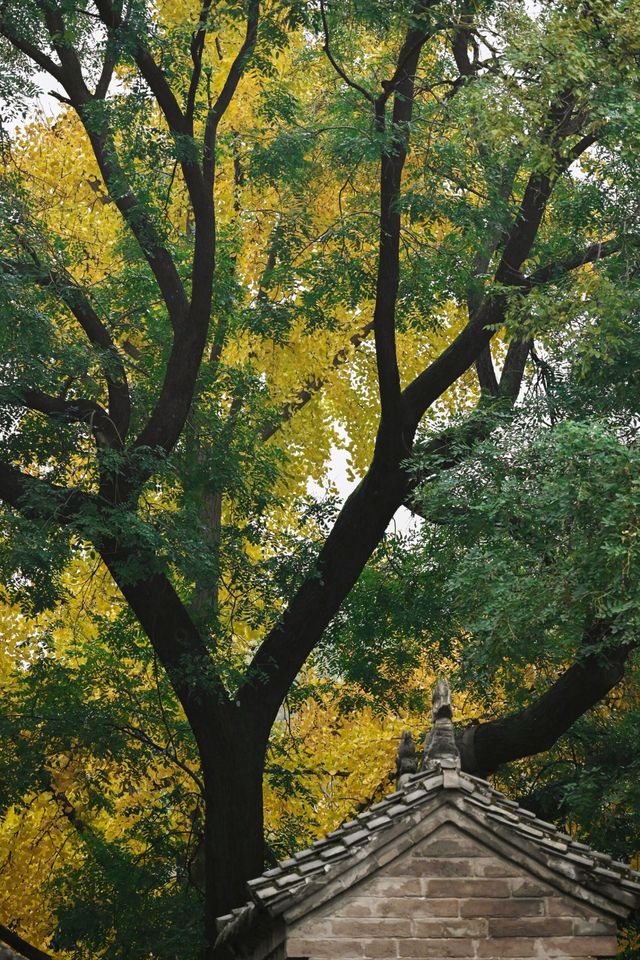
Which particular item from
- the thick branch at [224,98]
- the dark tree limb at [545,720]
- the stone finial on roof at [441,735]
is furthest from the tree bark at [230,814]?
the thick branch at [224,98]

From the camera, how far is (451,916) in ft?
30.5

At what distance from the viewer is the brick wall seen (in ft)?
30.2

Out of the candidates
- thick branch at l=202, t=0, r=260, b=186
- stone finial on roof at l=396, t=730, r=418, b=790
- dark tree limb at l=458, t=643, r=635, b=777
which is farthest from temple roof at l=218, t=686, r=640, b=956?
thick branch at l=202, t=0, r=260, b=186

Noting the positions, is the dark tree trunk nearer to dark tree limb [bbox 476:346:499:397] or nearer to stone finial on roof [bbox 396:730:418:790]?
stone finial on roof [bbox 396:730:418:790]

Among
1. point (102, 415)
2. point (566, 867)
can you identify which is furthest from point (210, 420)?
point (566, 867)

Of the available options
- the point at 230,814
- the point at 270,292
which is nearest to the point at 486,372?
the point at 270,292

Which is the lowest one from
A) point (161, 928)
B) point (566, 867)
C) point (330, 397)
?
point (566, 867)

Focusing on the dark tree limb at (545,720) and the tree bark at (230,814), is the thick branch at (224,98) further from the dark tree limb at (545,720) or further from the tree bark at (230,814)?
the dark tree limb at (545,720)

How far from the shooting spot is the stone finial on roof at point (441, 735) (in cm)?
1024

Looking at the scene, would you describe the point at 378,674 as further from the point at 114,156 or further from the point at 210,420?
the point at 114,156

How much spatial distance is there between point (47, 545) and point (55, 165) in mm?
9578

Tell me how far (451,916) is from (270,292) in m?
10.0

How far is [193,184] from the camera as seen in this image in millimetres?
14492

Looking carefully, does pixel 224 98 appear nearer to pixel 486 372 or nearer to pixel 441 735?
pixel 486 372
